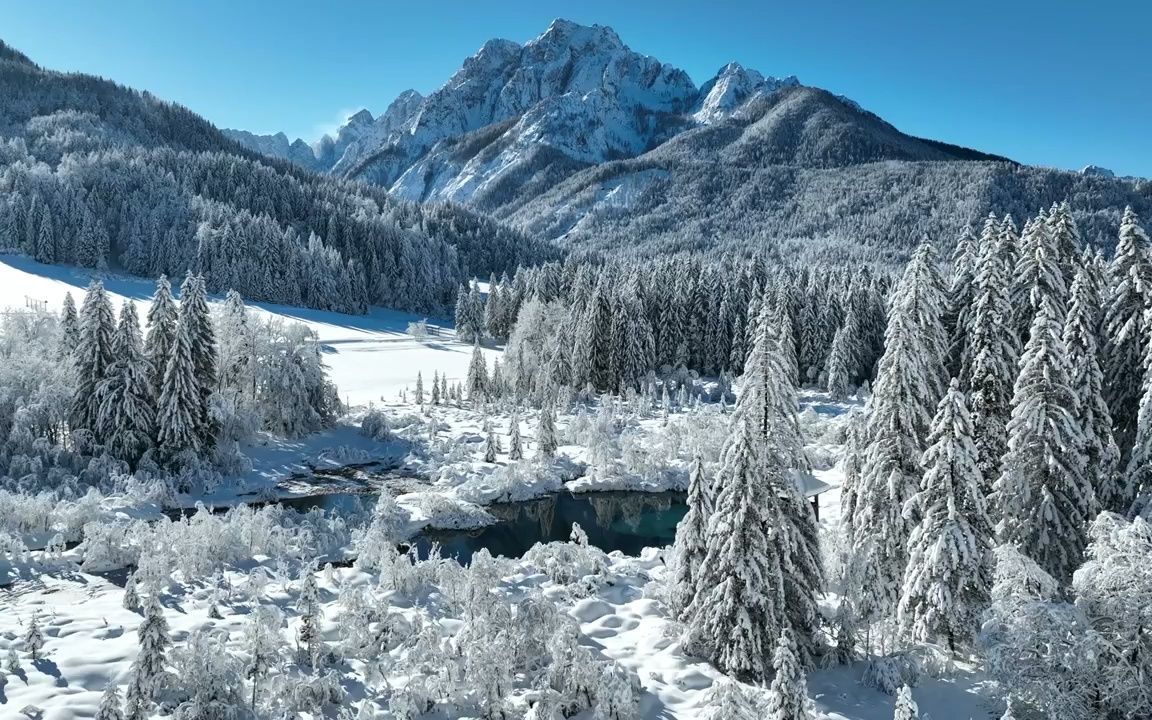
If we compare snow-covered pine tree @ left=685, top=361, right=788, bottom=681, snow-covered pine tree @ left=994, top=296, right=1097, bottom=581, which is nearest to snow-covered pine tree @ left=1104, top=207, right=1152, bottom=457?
snow-covered pine tree @ left=994, top=296, right=1097, bottom=581

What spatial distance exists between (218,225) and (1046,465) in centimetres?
12919

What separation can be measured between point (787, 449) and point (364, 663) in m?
13.5

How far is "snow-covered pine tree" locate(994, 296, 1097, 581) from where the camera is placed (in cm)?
1856

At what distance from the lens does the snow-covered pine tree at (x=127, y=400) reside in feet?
124

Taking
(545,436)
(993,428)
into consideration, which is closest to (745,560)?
(993,428)

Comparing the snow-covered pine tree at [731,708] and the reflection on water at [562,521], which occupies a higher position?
the snow-covered pine tree at [731,708]

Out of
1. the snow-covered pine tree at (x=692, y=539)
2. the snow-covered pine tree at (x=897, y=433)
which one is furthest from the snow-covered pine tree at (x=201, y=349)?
the snow-covered pine tree at (x=897, y=433)

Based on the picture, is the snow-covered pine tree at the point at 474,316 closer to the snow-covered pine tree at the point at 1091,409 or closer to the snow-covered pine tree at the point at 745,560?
the snow-covered pine tree at the point at 745,560

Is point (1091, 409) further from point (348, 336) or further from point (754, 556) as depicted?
point (348, 336)

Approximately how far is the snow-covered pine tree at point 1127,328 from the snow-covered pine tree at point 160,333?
1806 inches

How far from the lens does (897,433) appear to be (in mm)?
20844

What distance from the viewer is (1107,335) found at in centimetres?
2130

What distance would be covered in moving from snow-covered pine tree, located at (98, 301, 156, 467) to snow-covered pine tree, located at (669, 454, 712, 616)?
33178 mm

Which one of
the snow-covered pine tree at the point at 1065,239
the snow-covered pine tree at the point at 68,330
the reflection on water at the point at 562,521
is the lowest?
the reflection on water at the point at 562,521
